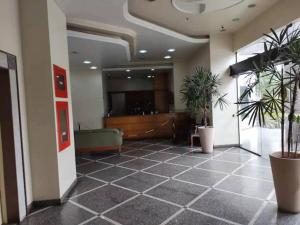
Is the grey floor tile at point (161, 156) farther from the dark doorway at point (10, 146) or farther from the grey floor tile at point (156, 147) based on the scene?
the dark doorway at point (10, 146)

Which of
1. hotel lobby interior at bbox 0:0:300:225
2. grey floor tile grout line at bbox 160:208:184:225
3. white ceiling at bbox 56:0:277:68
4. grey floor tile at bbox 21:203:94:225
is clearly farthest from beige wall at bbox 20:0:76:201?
grey floor tile grout line at bbox 160:208:184:225

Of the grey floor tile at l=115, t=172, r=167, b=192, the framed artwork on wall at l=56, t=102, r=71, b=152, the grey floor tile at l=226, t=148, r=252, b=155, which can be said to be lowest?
the grey floor tile at l=115, t=172, r=167, b=192

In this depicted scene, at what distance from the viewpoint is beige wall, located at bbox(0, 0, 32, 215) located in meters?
2.73

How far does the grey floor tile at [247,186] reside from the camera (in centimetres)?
352

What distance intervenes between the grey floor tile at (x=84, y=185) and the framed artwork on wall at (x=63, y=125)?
81 cm

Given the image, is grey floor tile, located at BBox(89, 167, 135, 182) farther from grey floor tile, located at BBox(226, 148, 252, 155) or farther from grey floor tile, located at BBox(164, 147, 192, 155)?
grey floor tile, located at BBox(226, 148, 252, 155)

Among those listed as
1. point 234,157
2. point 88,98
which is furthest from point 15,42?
point 88,98

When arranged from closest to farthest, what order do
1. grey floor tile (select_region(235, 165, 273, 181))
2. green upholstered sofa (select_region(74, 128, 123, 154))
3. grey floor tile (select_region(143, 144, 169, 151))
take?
grey floor tile (select_region(235, 165, 273, 181)) < green upholstered sofa (select_region(74, 128, 123, 154)) < grey floor tile (select_region(143, 144, 169, 151))

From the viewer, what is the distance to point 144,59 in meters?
9.07

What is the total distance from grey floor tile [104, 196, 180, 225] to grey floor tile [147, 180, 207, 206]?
20 cm

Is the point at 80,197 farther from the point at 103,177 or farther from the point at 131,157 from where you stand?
the point at 131,157

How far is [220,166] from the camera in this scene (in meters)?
4.99

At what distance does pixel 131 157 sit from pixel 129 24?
346 centimetres

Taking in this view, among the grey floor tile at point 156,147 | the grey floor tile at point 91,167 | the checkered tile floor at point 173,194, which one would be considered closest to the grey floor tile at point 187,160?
the checkered tile floor at point 173,194
